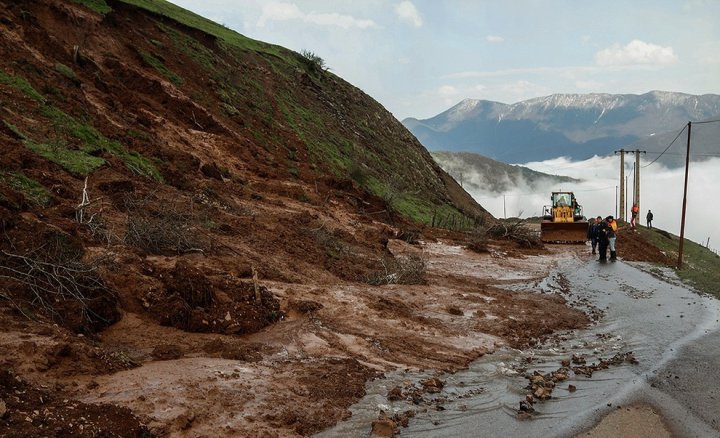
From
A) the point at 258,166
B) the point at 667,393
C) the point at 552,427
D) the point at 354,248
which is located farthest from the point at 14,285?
the point at 258,166

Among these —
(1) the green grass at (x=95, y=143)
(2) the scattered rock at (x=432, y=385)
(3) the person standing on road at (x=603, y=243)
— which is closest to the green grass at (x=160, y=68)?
(1) the green grass at (x=95, y=143)

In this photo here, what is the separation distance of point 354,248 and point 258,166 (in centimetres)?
733

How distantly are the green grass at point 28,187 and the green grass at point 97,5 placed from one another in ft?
50.7

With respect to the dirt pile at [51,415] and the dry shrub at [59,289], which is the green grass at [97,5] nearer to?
the dry shrub at [59,289]

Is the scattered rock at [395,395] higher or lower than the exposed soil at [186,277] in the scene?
lower

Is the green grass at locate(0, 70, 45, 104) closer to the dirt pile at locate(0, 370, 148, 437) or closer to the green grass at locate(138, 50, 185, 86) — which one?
the green grass at locate(138, 50, 185, 86)

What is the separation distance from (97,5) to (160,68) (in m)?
3.44

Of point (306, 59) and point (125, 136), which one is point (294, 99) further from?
point (125, 136)

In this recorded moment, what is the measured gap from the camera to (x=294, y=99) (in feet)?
115

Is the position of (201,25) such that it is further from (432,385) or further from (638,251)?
(432,385)

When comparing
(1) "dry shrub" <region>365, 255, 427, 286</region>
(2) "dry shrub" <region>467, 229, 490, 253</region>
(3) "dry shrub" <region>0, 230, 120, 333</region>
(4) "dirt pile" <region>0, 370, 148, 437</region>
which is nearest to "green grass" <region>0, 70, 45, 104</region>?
(3) "dry shrub" <region>0, 230, 120, 333</region>

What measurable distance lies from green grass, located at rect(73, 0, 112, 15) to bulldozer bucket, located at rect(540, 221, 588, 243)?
2290cm

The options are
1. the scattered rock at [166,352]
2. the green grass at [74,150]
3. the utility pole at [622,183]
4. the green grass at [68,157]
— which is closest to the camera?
the scattered rock at [166,352]

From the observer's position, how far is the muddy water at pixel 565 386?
6.22m
